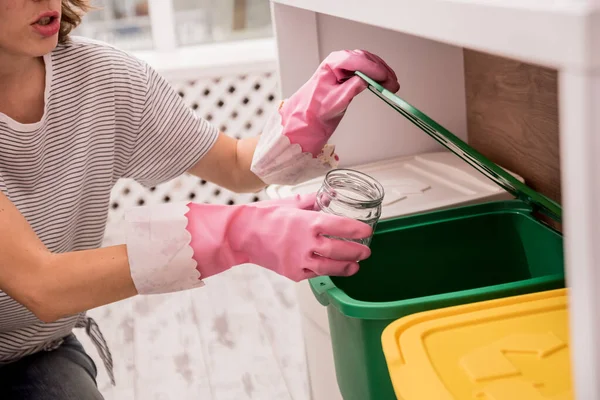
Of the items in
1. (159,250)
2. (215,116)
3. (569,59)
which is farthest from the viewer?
(215,116)

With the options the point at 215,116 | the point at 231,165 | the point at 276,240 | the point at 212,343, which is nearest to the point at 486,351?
the point at 276,240

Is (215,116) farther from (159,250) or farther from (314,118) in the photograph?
(159,250)

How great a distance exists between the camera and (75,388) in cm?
113

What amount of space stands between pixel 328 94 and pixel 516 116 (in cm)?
40

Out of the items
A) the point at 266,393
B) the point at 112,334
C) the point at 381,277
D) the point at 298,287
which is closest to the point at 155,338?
the point at 112,334

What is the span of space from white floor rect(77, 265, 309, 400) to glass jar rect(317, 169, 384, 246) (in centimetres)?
78

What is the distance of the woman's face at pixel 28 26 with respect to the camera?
998 mm

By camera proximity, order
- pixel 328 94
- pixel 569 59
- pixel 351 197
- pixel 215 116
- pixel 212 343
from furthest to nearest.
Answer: pixel 215 116, pixel 212 343, pixel 328 94, pixel 351 197, pixel 569 59

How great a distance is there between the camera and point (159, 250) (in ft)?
2.87

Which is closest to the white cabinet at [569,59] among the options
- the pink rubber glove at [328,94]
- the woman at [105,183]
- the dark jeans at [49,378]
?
the pink rubber glove at [328,94]

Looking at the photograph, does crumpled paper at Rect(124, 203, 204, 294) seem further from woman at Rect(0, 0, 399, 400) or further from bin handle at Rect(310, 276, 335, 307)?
bin handle at Rect(310, 276, 335, 307)

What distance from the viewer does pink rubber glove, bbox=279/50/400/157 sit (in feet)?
3.57

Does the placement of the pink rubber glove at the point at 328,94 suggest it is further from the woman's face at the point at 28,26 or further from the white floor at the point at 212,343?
the white floor at the point at 212,343

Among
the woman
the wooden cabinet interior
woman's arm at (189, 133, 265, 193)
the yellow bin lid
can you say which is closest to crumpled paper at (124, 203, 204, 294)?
the woman
